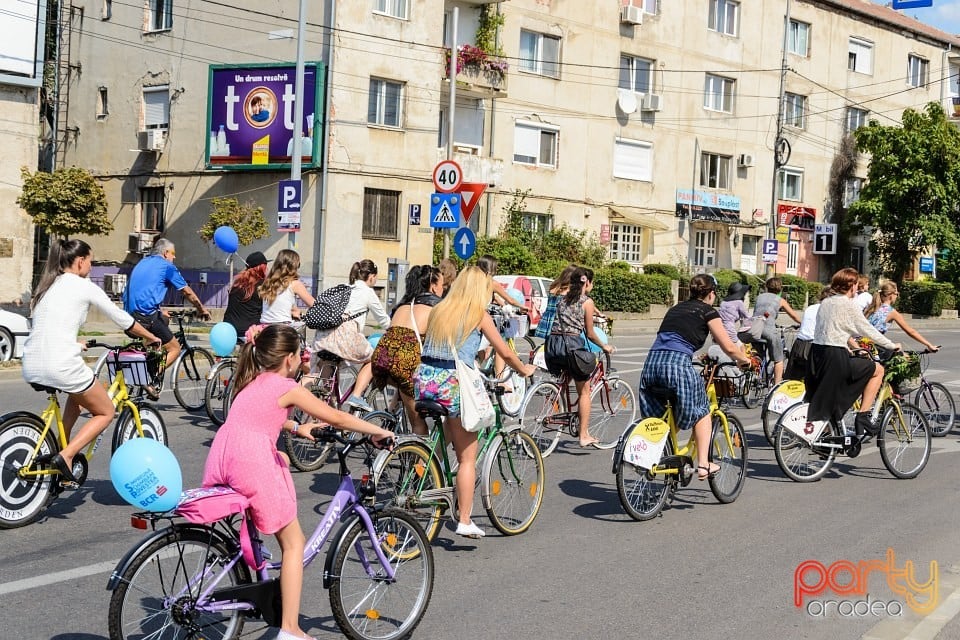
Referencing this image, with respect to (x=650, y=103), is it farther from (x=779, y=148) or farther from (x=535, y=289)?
(x=535, y=289)

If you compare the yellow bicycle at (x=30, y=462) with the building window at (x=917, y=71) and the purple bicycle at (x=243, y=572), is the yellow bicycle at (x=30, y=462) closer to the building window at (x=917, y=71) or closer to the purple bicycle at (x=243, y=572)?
the purple bicycle at (x=243, y=572)

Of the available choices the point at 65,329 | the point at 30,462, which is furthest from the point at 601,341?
the point at 30,462

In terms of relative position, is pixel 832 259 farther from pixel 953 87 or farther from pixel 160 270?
pixel 160 270

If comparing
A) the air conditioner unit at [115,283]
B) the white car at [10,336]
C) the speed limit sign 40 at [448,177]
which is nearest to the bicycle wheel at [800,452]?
the speed limit sign 40 at [448,177]

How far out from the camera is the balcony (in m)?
32.6

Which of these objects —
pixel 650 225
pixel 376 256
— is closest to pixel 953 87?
pixel 650 225

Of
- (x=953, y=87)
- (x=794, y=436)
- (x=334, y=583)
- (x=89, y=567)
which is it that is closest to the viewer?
(x=334, y=583)

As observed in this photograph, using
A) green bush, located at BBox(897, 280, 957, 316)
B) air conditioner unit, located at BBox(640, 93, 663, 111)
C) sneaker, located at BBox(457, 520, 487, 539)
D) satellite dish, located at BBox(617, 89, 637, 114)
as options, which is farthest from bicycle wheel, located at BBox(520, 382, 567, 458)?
green bush, located at BBox(897, 280, 957, 316)

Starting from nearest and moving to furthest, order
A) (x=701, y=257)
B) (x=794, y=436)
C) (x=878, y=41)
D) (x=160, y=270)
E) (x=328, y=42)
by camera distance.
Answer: (x=794, y=436) → (x=160, y=270) → (x=328, y=42) → (x=701, y=257) → (x=878, y=41)

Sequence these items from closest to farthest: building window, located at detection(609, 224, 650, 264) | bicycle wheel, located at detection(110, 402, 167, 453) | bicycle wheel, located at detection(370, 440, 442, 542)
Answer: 1. bicycle wheel, located at detection(370, 440, 442, 542)
2. bicycle wheel, located at detection(110, 402, 167, 453)
3. building window, located at detection(609, 224, 650, 264)

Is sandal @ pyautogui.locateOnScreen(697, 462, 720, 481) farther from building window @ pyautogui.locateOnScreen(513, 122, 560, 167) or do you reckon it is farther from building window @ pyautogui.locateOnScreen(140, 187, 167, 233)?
building window @ pyautogui.locateOnScreen(513, 122, 560, 167)

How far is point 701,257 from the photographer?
42594 mm

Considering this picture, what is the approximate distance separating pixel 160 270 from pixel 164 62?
937 inches

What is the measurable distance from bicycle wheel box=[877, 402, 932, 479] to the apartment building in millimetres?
20055
